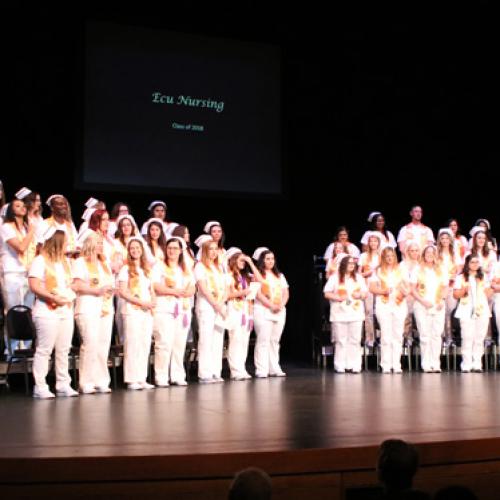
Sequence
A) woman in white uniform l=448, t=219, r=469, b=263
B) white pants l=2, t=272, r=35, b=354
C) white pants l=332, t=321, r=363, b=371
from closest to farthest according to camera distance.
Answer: white pants l=2, t=272, r=35, b=354
white pants l=332, t=321, r=363, b=371
woman in white uniform l=448, t=219, r=469, b=263

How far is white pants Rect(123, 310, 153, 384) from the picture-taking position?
26.0ft

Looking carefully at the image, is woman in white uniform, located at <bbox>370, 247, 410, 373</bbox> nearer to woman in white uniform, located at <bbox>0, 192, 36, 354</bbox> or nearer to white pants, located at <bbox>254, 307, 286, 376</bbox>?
white pants, located at <bbox>254, 307, 286, 376</bbox>

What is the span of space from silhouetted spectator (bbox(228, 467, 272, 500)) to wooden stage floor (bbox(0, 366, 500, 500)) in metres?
1.33

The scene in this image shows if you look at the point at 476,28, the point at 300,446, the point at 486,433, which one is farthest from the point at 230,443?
the point at 476,28

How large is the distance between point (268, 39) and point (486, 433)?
8.20 metres

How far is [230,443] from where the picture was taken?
4277mm

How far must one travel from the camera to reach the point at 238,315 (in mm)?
9305

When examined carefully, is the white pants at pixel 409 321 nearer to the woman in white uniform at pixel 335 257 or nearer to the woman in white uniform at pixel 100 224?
the woman in white uniform at pixel 335 257

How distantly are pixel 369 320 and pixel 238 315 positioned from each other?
2292mm

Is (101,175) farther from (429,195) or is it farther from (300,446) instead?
(300,446)

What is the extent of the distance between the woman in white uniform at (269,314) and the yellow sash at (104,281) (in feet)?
7.91

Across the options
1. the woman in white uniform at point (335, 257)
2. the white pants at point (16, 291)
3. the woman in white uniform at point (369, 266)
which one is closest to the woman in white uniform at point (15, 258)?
the white pants at point (16, 291)

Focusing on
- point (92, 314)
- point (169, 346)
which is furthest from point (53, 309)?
point (169, 346)

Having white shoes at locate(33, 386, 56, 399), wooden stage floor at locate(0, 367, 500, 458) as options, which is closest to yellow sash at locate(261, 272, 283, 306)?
wooden stage floor at locate(0, 367, 500, 458)
